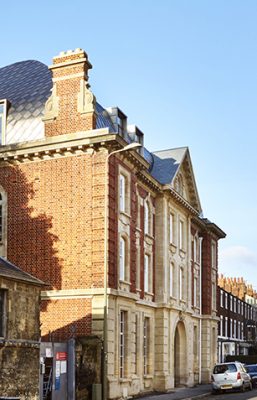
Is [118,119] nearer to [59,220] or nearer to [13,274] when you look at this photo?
[59,220]

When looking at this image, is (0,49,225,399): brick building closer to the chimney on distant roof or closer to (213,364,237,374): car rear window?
the chimney on distant roof

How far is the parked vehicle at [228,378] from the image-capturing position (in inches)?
1358

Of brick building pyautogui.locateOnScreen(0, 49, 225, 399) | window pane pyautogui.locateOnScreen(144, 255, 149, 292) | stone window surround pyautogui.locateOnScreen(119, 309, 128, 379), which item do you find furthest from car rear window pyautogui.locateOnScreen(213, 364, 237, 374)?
stone window surround pyautogui.locateOnScreen(119, 309, 128, 379)

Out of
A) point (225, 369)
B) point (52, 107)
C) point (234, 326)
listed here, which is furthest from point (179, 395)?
point (234, 326)

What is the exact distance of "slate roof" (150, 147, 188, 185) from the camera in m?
38.2

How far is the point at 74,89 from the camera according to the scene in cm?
3042

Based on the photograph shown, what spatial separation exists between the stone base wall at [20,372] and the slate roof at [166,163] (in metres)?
17.5

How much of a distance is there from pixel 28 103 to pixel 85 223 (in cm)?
734

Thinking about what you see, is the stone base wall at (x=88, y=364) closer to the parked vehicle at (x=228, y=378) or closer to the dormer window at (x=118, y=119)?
the parked vehicle at (x=228, y=378)

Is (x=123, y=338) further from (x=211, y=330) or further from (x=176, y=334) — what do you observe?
(x=211, y=330)

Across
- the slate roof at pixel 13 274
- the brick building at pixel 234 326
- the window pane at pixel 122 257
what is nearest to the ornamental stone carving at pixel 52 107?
the window pane at pixel 122 257

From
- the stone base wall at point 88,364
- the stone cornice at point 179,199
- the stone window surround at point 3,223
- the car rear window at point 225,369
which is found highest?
the stone cornice at point 179,199

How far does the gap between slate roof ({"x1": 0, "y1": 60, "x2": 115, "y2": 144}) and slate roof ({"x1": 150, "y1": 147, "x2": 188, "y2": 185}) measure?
6.12m

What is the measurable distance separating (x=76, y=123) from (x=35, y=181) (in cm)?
330
